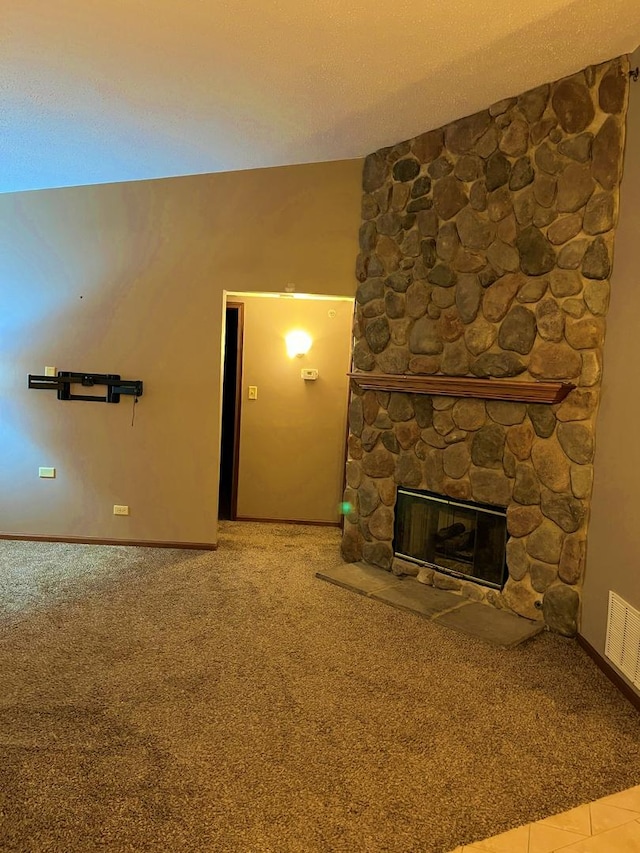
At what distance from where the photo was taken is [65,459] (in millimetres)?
4809

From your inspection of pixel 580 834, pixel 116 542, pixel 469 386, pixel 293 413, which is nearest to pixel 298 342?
pixel 293 413

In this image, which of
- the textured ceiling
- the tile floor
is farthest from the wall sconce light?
the tile floor

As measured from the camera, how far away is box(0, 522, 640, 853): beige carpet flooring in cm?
193

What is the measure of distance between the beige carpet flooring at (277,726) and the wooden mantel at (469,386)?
1400 mm

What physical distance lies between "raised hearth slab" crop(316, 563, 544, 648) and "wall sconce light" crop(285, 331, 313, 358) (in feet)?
6.92

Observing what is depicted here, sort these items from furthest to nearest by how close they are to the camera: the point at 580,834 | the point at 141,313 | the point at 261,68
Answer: the point at 141,313 → the point at 261,68 → the point at 580,834

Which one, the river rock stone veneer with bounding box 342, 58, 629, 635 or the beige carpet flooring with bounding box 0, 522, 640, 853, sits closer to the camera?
the beige carpet flooring with bounding box 0, 522, 640, 853

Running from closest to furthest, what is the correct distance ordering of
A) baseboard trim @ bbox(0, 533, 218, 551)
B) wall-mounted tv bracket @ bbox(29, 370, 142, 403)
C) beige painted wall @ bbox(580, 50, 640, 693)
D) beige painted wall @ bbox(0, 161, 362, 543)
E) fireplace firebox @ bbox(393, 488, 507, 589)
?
beige painted wall @ bbox(580, 50, 640, 693)
fireplace firebox @ bbox(393, 488, 507, 589)
beige painted wall @ bbox(0, 161, 362, 543)
wall-mounted tv bracket @ bbox(29, 370, 142, 403)
baseboard trim @ bbox(0, 533, 218, 551)

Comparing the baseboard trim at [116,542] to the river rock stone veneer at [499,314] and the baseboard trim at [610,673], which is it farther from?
the baseboard trim at [610,673]

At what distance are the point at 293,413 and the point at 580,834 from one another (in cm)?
419

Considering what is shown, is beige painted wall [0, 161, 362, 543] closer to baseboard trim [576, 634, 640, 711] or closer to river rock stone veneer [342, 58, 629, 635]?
river rock stone veneer [342, 58, 629, 635]

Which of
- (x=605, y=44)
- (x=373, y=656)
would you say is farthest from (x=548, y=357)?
(x=373, y=656)

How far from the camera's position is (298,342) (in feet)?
18.4

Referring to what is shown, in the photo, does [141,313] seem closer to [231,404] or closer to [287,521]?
[231,404]
